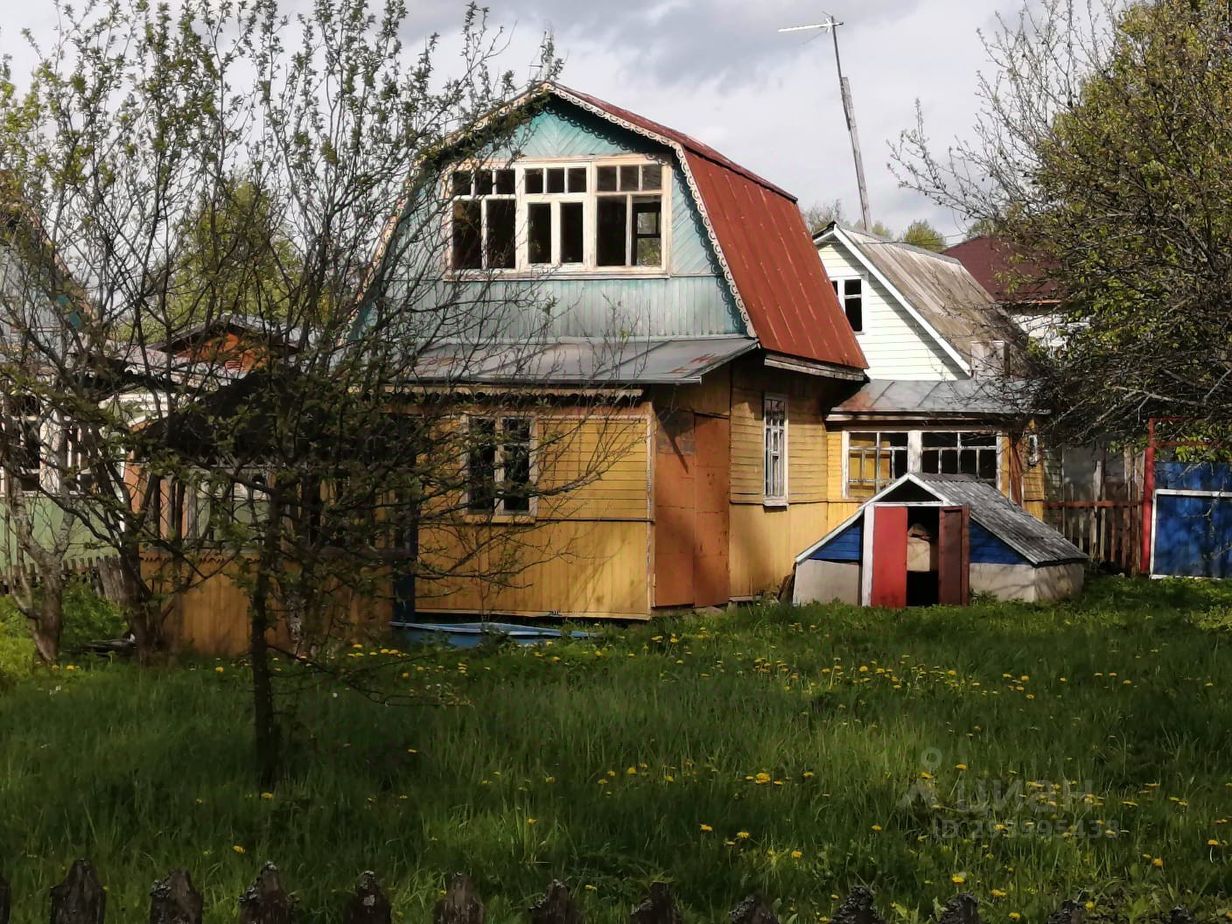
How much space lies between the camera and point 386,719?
27.1 feet

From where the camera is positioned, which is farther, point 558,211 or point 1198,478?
point 1198,478

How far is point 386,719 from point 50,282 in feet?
13.1

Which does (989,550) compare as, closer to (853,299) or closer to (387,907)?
(853,299)

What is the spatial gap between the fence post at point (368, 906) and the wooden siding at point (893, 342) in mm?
22863

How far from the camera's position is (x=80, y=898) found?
137 inches

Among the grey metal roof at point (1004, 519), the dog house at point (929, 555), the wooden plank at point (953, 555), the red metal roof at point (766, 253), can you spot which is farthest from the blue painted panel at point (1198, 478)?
the wooden plank at point (953, 555)

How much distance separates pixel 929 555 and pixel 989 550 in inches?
29.2

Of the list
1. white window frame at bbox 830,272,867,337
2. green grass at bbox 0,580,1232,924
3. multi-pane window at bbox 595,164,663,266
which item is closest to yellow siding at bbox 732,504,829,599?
multi-pane window at bbox 595,164,663,266

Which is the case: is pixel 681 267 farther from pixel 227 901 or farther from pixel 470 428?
pixel 227 901

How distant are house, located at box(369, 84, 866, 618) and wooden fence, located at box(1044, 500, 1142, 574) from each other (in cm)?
455

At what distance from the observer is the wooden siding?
25.6m

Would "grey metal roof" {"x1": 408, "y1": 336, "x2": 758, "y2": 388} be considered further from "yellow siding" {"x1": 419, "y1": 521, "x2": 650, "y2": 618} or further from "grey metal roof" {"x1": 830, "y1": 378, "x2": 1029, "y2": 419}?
"grey metal roof" {"x1": 830, "y1": 378, "x2": 1029, "y2": 419}

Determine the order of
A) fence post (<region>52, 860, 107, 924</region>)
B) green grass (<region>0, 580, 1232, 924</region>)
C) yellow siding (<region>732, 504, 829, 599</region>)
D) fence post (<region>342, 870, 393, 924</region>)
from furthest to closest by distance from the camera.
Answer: yellow siding (<region>732, 504, 829, 599</region>) < green grass (<region>0, 580, 1232, 924</region>) < fence post (<region>52, 860, 107, 924</region>) < fence post (<region>342, 870, 393, 924</region>)

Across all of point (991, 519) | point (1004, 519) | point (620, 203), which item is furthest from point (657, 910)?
point (1004, 519)
